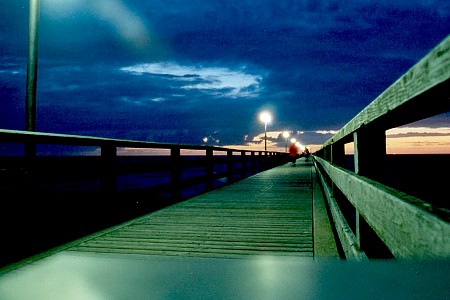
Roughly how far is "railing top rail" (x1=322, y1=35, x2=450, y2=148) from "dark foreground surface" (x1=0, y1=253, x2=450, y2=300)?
1.58 ft

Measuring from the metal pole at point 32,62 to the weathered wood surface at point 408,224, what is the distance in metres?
5.60

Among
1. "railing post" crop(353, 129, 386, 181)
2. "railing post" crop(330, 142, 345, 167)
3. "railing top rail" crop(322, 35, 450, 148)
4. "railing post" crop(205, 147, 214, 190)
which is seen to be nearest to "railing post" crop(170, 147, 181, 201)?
"railing post" crop(205, 147, 214, 190)

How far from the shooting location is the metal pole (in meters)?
5.91

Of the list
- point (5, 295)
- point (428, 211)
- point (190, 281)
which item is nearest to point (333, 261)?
point (428, 211)

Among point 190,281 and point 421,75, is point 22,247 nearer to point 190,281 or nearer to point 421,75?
Answer: point 190,281

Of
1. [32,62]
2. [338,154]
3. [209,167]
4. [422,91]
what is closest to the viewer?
[422,91]

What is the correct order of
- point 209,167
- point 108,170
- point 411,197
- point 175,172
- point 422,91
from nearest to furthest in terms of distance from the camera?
1. point 422,91
2. point 411,197
3. point 108,170
4. point 175,172
5. point 209,167

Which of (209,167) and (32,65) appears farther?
(209,167)

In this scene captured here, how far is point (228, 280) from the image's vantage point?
1.17 m

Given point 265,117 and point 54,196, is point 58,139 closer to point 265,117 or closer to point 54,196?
point 54,196

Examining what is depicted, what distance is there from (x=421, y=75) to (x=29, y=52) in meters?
6.25

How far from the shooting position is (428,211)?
105 centimetres

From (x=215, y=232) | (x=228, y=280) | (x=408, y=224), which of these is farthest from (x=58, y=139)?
(x=408, y=224)

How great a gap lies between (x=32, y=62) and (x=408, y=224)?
20.6 feet
